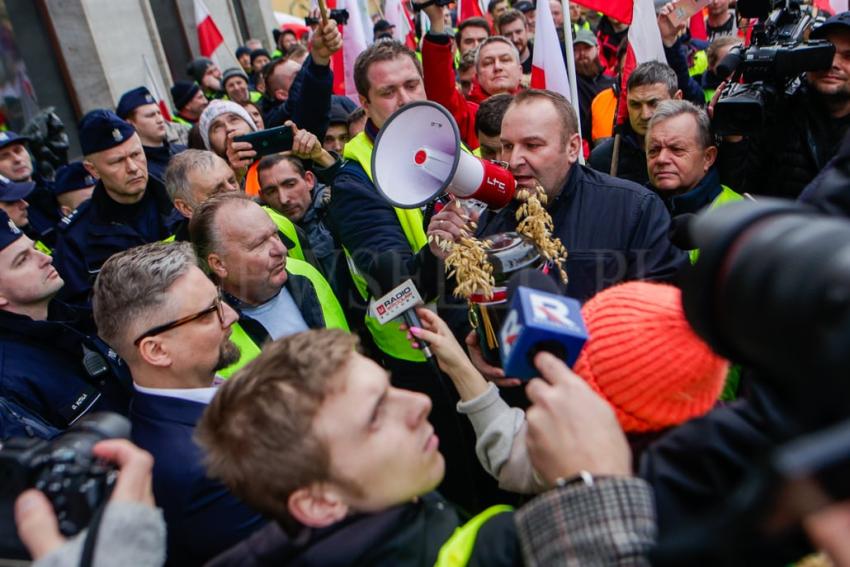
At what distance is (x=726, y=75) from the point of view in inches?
113

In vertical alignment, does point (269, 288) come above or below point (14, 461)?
below

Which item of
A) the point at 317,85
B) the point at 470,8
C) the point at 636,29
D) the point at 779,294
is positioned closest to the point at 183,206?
the point at 317,85

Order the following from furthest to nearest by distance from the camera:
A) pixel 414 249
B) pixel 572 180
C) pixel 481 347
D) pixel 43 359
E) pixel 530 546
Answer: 1. pixel 414 249
2. pixel 43 359
3. pixel 572 180
4. pixel 481 347
5. pixel 530 546

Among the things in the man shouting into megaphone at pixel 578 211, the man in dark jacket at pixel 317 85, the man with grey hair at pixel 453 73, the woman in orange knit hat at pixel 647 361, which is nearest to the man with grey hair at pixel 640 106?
the man with grey hair at pixel 453 73

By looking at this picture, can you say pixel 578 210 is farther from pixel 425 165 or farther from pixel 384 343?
pixel 384 343

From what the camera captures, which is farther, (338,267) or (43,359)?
(338,267)

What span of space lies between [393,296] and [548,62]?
2.32m

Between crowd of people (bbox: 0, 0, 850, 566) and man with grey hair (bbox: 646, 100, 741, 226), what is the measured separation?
12 mm

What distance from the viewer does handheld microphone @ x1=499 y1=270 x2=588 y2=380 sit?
1116mm

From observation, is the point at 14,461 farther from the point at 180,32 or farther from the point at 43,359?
the point at 180,32

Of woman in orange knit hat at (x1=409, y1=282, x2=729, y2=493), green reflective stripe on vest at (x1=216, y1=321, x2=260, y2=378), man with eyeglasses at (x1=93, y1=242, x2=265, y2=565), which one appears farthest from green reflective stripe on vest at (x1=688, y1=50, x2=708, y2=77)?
woman in orange knit hat at (x1=409, y1=282, x2=729, y2=493)

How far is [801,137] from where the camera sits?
286cm

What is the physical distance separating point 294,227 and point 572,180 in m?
1.70

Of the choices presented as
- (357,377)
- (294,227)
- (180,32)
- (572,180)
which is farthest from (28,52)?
(357,377)
